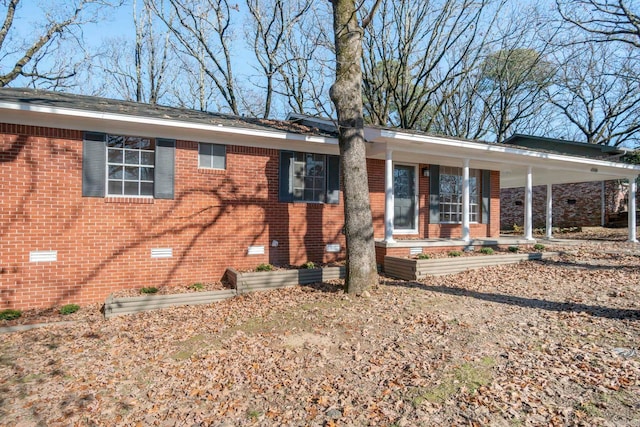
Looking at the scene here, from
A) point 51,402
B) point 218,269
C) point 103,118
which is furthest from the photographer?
point 218,269

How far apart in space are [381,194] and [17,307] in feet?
26.7

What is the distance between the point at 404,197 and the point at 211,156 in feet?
18.6

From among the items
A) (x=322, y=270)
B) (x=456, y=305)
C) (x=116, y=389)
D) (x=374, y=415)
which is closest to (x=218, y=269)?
(x=322, y=270)

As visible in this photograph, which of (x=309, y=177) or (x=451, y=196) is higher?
(x=309, y=177)

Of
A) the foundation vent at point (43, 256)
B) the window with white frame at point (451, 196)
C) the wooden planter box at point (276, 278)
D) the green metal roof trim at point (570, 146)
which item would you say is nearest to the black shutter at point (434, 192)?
the window with white frame at point (451, 196)

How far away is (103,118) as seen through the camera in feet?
22.2

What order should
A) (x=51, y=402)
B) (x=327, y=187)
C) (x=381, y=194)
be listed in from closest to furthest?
(x=51, y=402), (x=327, y=187), (x=381, y=194)

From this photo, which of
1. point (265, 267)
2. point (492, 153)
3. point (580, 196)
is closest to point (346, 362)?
point (265, 267)

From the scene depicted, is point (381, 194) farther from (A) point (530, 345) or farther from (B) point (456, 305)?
(A) point (530, 345)

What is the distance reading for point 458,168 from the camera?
12.2m

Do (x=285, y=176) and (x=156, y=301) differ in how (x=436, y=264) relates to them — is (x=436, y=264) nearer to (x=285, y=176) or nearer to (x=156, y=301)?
(x=285, y=176)

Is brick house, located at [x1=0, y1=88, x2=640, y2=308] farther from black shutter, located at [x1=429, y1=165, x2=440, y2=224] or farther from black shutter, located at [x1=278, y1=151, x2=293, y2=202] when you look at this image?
black shutter, located at [x1=429, y1=165, x2=440, y2=224]

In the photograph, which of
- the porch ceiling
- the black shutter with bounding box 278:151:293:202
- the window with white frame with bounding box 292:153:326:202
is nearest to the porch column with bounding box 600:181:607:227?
the porch ceiling

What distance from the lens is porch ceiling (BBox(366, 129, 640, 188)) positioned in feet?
30.9
